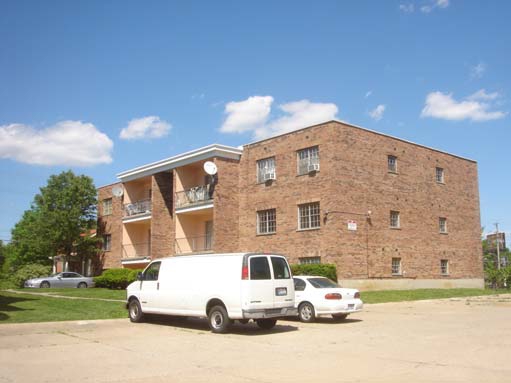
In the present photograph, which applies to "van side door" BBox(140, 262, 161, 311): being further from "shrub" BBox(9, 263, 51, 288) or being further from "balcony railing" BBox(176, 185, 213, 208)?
"shrub" BBox(9, 263, 51, 288)

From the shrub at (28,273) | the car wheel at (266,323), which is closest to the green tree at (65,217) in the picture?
the shrub at (28,273)

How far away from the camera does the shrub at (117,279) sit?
112ft

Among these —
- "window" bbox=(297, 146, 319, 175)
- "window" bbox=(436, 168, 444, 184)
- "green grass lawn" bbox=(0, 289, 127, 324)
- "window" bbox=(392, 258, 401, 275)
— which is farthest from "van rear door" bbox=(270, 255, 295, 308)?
"window" bbox=(436, 168, 444, 184)

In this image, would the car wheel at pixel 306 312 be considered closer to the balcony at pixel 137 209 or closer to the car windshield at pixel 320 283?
the car windshield at pixel 320 283

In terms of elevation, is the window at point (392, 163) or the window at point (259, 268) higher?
the window at point (392, 163)

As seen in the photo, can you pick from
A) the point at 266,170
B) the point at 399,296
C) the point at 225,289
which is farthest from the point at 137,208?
the point at 225,289

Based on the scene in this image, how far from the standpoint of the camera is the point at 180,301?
1515cm

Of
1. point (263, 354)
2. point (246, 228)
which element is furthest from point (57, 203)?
point (263, 354)

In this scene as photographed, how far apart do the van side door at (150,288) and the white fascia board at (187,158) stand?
56.8 ft

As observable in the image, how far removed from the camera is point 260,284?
551 inches

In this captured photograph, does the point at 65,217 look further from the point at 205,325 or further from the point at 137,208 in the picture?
the point at 205,325

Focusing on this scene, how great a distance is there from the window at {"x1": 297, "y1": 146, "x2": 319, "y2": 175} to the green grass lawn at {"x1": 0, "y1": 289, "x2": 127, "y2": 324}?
12825 millimetres

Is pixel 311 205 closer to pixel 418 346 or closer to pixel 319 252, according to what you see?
pixel 319 252

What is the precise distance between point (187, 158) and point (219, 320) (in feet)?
72.0
